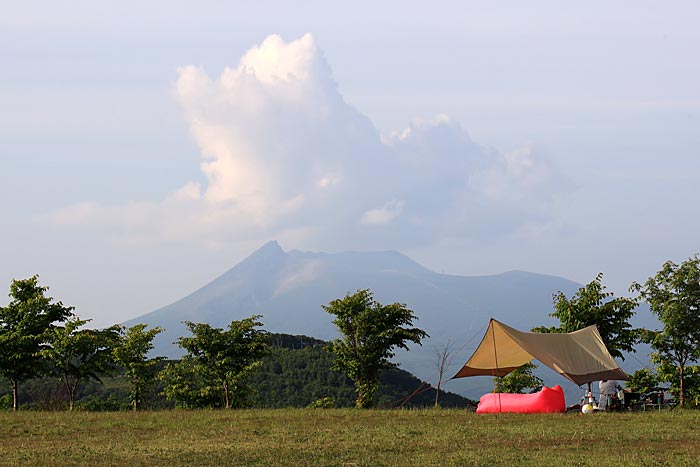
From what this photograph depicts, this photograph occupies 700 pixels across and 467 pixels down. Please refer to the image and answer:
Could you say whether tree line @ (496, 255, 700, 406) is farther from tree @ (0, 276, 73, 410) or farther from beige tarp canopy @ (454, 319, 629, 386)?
tree @ (0, 276, 73, 410)

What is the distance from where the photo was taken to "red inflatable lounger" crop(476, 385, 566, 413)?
99.8 feet

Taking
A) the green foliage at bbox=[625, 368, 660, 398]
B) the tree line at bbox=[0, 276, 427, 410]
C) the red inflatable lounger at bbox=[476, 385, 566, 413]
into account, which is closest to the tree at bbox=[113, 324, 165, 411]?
the tree line at bbox=[0, 276, 427, 410]

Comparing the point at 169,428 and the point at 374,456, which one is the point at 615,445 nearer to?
the point at 374,456

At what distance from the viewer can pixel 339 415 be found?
2980 centimetres

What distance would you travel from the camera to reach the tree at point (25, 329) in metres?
36.2

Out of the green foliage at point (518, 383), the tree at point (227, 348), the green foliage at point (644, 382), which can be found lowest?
the green foliage at point (644, 382)

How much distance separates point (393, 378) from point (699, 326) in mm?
44344

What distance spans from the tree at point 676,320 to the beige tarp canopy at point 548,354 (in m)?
2.64

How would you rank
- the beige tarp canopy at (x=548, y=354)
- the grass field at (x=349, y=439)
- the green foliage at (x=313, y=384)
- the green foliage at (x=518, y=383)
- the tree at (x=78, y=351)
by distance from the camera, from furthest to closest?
1. the green foliage at (x=313, y=384)
2. the green foliage at (x=518, y=383)
3. the tree at (x=78, y=351)
4. the beige tarp canopy at (x=548, y=354)
5. the grass field at (x=349, y=439)

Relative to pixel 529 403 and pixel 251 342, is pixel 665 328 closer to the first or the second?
pixel 529 403

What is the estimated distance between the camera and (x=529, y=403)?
30484 mm

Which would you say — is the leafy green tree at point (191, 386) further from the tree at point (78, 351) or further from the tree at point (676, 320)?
the tree at point (676, 320)

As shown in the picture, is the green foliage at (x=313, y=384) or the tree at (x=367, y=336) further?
the green foliage at (x=313, y=384)

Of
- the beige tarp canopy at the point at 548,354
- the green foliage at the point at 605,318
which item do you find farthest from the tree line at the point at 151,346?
the green foliage at the point at 605,318
